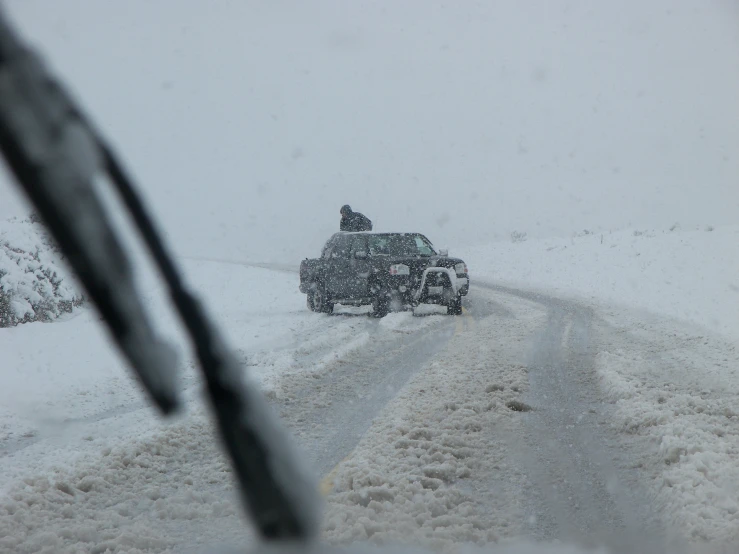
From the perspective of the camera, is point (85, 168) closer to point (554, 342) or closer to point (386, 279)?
point (554, 342)

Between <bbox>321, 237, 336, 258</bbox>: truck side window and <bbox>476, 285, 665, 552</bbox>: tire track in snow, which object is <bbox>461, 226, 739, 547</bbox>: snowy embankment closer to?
<bbox>476, 285, 665, 552</bbox>: tire track in snow

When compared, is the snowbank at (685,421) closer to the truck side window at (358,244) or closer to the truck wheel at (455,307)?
the truck wheel at (455,307)

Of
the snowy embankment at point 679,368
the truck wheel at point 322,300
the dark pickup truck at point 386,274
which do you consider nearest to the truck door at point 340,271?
the dark pickup truck at point 386,274

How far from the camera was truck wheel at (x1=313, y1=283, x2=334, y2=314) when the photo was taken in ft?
45.4

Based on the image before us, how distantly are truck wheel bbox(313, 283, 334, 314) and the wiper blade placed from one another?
12516 millimetres

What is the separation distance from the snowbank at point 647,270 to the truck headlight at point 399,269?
16.5 ft

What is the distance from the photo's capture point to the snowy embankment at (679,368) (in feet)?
12.3

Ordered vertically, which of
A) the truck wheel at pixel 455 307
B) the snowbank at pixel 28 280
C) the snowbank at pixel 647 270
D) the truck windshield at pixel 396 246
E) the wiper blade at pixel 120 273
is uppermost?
the wiper blade at pixel 120 273

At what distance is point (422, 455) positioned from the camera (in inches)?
177

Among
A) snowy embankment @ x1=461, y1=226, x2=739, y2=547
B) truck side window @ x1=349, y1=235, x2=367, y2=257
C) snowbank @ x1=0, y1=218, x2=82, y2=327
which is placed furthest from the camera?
truck side window @ x1=349, y1=235, x2=367, y2=257

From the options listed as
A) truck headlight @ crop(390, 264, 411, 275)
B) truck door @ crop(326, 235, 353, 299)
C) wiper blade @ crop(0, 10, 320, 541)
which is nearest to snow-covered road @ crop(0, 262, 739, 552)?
wiper blade @ crop(0, 10, 320, 541)

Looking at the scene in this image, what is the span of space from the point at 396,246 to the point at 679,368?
7.25 metres

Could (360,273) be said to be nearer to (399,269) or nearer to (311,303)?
(399,269)

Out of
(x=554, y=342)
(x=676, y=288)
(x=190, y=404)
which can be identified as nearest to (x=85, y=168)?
(x=190, y=404)
